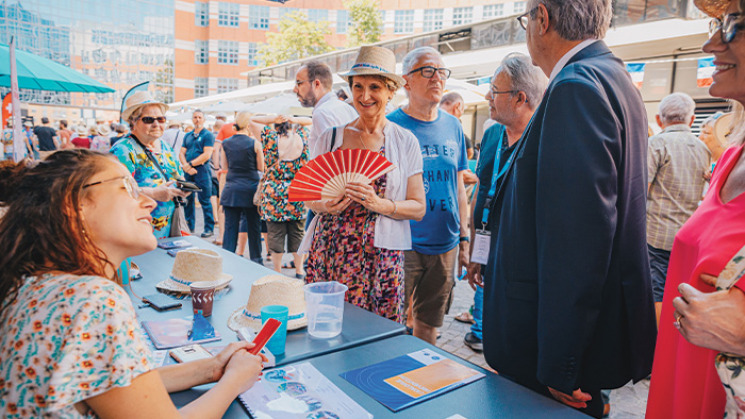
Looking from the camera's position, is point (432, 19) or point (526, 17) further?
point (432, 19)

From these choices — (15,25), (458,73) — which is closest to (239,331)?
(458,73)

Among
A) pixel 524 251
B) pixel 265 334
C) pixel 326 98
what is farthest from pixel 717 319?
pixel 326 98

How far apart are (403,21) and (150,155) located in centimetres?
3446

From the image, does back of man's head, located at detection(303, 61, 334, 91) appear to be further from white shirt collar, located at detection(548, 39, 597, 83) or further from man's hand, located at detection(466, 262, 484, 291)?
white shirt collar, located at detection(548, 39, 597, 83)

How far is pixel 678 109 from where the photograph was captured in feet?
11.4

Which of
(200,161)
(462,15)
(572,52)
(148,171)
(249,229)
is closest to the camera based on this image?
(572,52)

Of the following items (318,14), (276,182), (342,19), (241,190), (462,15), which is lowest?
(241,190)

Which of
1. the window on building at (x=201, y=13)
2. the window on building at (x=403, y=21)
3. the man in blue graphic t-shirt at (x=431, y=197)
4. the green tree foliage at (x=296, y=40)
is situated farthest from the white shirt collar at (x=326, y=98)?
the window on building at (x=201, y=13)

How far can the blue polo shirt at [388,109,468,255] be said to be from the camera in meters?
2.84

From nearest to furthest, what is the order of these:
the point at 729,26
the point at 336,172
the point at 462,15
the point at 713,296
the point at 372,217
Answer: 1. the point at 713,296
2. the point at 729,26
3. the point at 336,172
4. the point at 372,217
5. the point at 462,15

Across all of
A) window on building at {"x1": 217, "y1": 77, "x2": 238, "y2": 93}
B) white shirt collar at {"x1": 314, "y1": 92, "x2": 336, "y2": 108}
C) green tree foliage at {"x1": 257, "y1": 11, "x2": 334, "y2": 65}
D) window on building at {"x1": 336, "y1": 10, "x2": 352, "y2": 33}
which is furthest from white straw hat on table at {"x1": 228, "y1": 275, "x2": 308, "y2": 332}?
window on building at {"x1": 336, "y1": 10, "x2": 352, "y2": 33}

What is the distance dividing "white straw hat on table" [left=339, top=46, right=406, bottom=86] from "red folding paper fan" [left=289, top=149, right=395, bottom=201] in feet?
1.67

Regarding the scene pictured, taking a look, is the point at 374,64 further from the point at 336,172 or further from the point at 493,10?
the point at 493,10

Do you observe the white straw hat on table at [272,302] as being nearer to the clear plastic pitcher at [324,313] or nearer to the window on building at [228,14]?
the clear plastic pitcher at [324,313]
